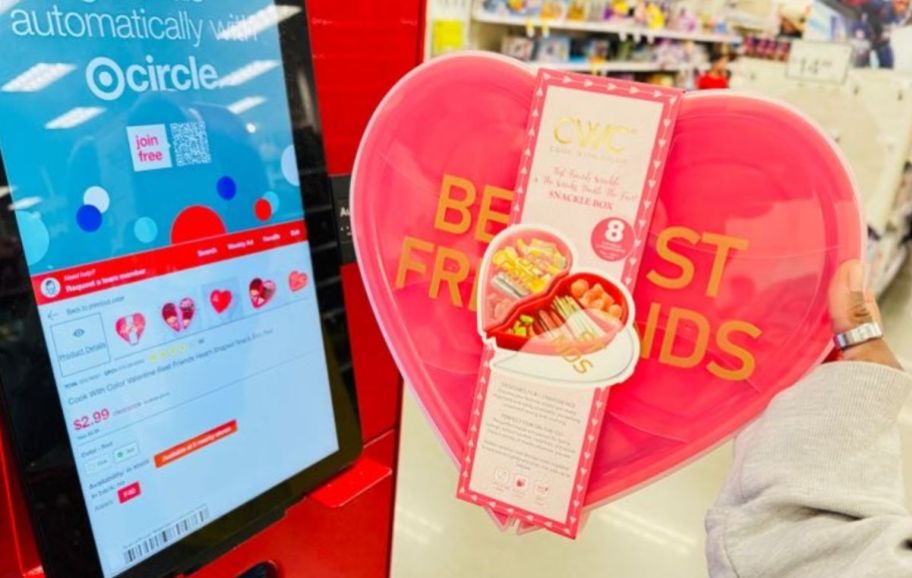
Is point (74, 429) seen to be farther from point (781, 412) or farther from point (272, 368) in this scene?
point (781, 412)

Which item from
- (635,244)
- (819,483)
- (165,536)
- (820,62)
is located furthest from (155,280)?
(820,62)

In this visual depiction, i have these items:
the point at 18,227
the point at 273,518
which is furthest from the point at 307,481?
the point at 18,227

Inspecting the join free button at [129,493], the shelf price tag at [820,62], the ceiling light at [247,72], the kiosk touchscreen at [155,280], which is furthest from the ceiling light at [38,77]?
the shelf price tag at [820,62]

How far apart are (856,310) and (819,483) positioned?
7.0 inches

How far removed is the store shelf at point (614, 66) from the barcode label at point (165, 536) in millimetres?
3281

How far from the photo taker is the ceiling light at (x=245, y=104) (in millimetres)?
700

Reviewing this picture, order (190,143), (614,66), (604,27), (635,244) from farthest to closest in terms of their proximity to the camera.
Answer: (614,66) < (604,27) < (635,244) < (190,143)

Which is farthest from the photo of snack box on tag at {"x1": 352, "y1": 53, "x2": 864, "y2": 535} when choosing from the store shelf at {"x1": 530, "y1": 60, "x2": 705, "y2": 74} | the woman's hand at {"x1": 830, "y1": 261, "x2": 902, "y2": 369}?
the store shelf at {"x1": 530, "y1": 60, "x2": 705, "y2": 74}

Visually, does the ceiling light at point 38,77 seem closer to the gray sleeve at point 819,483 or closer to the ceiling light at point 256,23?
the ceiling light at point 256,23

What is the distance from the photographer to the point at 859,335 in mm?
715

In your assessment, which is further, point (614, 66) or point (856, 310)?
point (614, 66)

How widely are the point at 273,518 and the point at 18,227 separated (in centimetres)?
41

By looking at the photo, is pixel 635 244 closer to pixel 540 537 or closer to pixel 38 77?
pixel 38 77

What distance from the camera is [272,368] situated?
76cm
